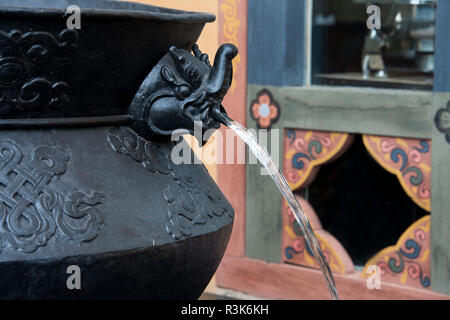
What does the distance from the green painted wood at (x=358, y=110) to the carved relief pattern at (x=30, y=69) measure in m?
1.39

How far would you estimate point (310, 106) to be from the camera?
118 inches

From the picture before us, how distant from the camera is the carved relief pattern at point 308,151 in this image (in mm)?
2957

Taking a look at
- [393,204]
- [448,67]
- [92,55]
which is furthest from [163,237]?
[393,204]

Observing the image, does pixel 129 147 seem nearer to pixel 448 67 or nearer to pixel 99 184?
pixel 99 184

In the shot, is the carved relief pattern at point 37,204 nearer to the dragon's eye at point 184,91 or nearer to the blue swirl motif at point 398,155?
the dragon's eye at point 184,91

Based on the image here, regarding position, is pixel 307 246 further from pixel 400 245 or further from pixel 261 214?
pixel 400 245

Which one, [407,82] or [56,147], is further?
[407,82]

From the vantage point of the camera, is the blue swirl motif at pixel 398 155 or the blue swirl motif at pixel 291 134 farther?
the blue swirl motif at pixel 291 134

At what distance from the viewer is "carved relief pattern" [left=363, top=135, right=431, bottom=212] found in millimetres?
2746

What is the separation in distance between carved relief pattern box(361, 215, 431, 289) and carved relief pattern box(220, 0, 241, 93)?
2.62ft

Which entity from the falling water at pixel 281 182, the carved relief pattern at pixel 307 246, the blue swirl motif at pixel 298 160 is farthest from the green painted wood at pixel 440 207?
the falling water at pixel 281 182

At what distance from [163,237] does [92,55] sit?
0.37 metres

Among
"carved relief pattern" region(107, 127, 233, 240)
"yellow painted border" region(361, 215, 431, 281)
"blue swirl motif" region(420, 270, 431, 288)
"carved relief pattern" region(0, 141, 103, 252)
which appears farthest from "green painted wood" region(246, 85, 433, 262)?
"carved relief pattern" region(0, 141, 103, 252)

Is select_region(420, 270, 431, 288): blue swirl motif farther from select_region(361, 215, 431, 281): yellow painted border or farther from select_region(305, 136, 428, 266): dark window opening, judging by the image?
select_region(305, 136, 428, 266): dark window opening
